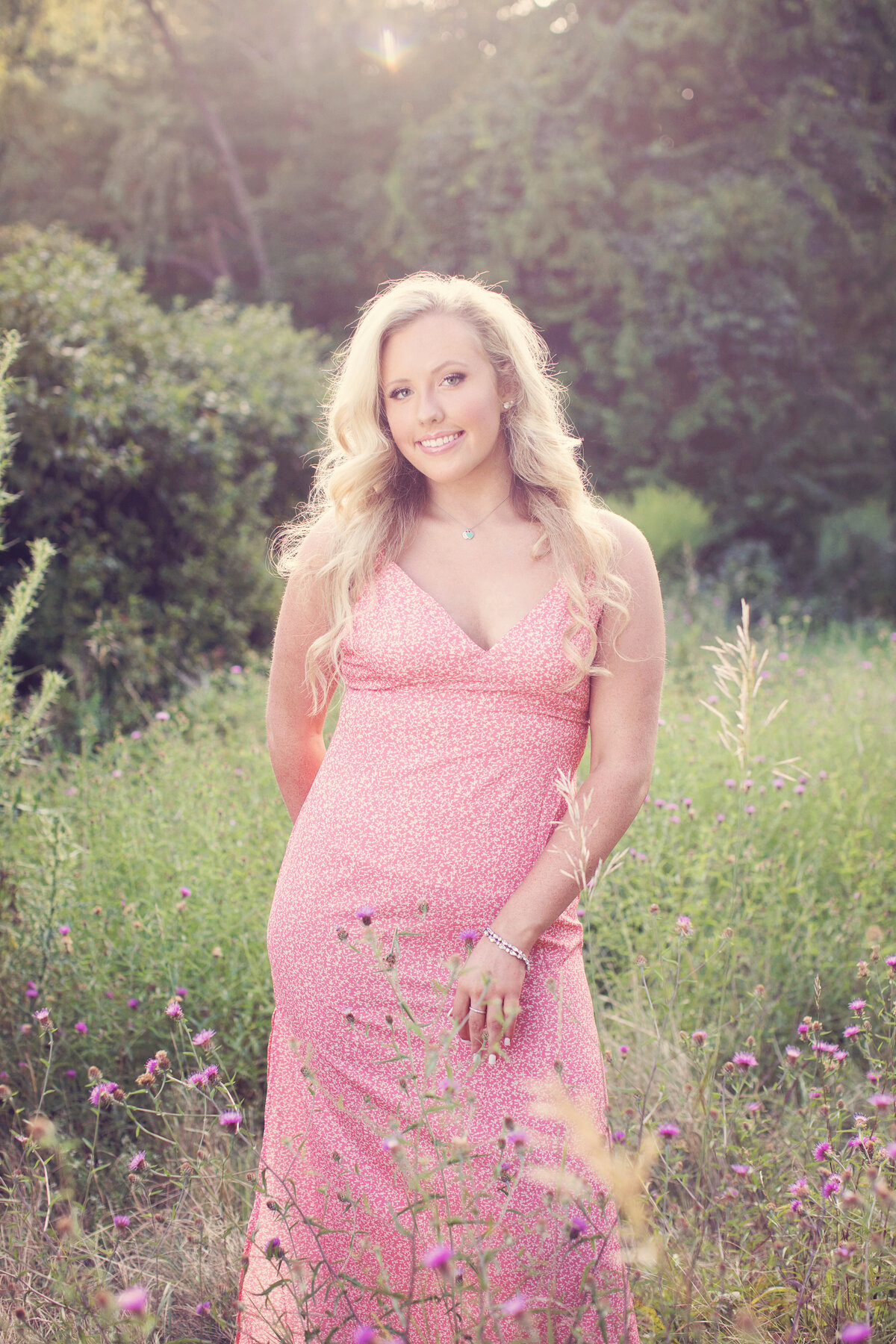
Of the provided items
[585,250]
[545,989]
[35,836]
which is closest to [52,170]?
[585,250]

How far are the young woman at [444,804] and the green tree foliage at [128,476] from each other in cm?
290

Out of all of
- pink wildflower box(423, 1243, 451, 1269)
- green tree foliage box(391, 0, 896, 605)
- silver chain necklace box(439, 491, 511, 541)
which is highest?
green tree foliage box(391, 0, 896, 605)

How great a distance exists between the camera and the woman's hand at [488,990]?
1713 millimetres

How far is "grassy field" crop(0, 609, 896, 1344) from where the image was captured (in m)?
1.68

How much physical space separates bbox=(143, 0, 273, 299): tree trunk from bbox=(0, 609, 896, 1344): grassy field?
14.3m

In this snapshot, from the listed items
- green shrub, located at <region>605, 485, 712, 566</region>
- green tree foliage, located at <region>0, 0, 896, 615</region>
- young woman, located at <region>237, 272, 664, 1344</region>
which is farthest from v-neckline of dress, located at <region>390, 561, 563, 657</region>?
green tree foliage, located at <region>0, 0, 896, 615</region>

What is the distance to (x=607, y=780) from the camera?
6.31 ft

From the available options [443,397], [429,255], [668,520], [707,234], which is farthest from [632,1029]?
[429,255]

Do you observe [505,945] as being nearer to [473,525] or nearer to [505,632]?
[505,632]

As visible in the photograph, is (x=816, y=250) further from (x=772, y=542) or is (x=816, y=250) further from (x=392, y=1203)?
(x=392, y=1203)

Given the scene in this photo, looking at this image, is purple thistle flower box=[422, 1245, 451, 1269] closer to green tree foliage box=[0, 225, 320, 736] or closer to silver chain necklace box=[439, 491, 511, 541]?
silver chain necklace box=[439, 491, 511, 541]

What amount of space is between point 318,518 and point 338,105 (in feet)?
55.2

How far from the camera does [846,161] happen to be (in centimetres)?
1189

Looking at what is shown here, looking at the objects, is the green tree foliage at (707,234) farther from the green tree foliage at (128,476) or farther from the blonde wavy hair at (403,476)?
the blonde wavy hair at (403,476)
